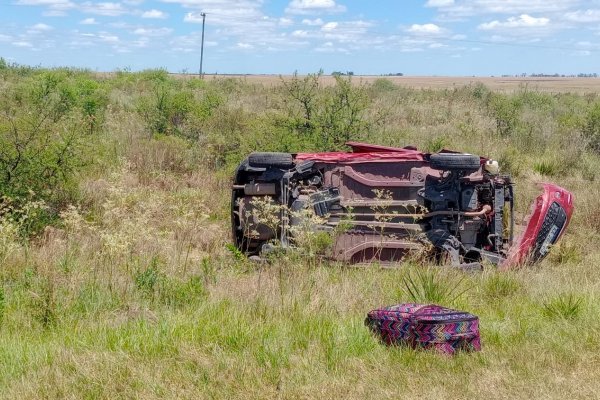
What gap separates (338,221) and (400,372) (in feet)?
10.0

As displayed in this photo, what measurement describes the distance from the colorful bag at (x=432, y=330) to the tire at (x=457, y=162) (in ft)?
8.44

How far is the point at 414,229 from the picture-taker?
23.4 feet

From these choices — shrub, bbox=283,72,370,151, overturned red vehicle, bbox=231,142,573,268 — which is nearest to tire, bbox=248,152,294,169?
overturned red vehicle, bbox=231,142,573,268

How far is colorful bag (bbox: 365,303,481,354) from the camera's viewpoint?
14.8 ft

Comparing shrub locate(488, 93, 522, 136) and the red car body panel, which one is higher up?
shrub locate(488, 93, 522, 136)

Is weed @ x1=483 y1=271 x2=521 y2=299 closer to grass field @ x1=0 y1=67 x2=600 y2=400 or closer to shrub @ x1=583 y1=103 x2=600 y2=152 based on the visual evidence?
grass field @ x1=0 y1=67 x2=600 y2=400

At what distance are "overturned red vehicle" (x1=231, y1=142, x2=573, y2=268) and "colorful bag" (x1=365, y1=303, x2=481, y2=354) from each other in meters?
2.27

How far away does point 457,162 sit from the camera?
6.95 metres

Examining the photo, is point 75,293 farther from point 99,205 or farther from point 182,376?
point 99,205

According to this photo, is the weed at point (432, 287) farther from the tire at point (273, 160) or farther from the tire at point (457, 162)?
the tire at point (273, 160)

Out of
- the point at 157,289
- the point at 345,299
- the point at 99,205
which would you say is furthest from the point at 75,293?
the point at 99,205

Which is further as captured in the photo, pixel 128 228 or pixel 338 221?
pixel 338 221

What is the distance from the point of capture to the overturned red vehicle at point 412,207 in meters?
7.05

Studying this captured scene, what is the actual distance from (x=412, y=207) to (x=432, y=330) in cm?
289
